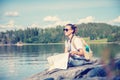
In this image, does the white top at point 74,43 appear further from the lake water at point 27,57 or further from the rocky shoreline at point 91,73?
the rocky shoreline at point 91,73

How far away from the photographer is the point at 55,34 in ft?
18.5

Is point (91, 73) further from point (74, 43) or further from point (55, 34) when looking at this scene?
point (55, 34)

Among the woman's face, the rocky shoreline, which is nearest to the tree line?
the woman's face

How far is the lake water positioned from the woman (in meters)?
0.14

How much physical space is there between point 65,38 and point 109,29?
63 cm

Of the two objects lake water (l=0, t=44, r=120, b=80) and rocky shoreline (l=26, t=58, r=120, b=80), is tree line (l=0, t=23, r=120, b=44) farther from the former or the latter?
rocky shoreline (l=26, t=58, r=120, b=80)

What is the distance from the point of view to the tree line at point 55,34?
18.0 feet

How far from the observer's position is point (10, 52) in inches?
225

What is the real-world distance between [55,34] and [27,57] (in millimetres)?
532

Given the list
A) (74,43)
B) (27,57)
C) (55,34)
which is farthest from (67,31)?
(27,57)

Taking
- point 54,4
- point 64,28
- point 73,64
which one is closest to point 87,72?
point 73,64

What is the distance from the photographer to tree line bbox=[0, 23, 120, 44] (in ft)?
18.0

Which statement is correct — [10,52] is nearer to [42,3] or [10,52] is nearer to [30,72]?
[30,72]

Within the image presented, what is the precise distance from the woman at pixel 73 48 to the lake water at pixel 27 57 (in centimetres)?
14
